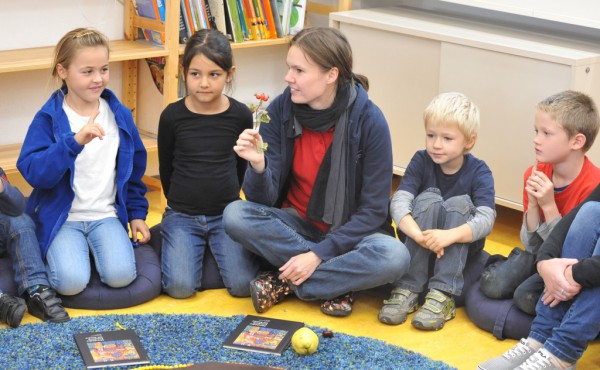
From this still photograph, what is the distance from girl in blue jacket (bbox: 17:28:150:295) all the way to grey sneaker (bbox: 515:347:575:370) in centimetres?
121

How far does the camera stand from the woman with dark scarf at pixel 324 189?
2.94 meters

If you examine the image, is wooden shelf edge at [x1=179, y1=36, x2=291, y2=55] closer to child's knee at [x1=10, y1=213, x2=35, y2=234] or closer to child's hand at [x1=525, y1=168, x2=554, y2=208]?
child's knee at [x1=10, y1=213, x2=35, y2=234]

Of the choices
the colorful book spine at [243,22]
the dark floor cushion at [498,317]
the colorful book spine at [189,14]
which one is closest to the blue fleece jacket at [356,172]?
the dark floor cushion at [498,317]

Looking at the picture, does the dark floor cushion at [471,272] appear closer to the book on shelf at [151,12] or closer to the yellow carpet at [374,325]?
the yellow carpet at [374,325]

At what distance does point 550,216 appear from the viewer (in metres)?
2.85

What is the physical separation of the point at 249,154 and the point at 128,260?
0.54 m

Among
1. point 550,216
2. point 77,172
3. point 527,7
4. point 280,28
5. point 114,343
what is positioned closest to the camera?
point 114,343

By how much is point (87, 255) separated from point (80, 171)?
27cm

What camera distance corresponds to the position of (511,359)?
2.60 m

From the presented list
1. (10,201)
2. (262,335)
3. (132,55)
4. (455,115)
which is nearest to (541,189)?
(455,115)

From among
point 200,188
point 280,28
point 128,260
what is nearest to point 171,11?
point 280,28

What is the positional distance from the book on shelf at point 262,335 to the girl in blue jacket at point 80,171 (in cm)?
44

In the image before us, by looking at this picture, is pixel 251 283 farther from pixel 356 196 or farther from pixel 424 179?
pixel 424 179

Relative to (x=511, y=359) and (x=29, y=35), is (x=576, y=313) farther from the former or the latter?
(x=29, y=35)
